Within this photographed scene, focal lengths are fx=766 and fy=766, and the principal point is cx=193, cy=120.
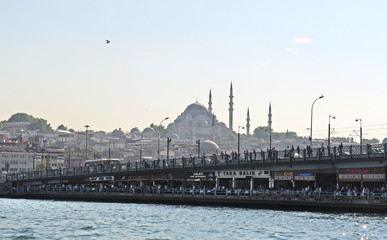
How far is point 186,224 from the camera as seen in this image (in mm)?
57906

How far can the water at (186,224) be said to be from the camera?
50.8m

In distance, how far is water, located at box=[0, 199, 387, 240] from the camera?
5084 cm

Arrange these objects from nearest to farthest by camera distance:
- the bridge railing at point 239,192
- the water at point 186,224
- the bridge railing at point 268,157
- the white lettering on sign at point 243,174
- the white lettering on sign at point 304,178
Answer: the water at point 186,224, the bridge railing at point 239,192, the bridge railing at point 268,157, the white lettering on sign at point 304,178, the white lettering on sign at point 243,174

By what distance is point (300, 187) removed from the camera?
77.8 metres

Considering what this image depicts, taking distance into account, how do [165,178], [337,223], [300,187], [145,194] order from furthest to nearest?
[165,178], [145,194], [300,187], [337,223]

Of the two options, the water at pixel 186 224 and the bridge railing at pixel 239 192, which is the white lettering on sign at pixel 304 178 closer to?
the bridge railing at pixel 239 192

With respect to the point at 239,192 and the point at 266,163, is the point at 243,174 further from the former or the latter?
the point at 239,192

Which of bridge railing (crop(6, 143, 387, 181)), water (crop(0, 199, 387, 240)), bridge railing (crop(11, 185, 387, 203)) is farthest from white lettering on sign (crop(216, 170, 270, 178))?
water (crop(0, 199, 387, 240))

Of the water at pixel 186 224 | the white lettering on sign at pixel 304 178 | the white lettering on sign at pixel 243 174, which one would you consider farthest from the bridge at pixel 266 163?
the water at pixel 186 224

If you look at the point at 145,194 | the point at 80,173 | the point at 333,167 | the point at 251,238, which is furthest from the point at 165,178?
the point at 251,238

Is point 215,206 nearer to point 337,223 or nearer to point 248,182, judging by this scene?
point 248,182

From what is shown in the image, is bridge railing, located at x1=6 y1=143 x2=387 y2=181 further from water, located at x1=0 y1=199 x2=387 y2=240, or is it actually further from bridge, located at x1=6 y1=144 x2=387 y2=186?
water, located at x1=0 y1=199 x2=387 y2=240

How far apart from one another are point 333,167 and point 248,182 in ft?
45.5

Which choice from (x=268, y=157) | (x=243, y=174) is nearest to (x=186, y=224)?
(x=268, y=157)
